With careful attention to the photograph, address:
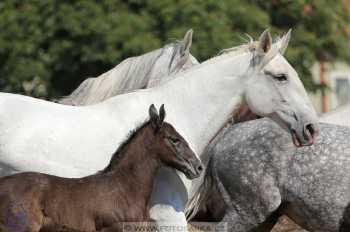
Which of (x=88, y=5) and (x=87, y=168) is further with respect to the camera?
(x=88, y=5)

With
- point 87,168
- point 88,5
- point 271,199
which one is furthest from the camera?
point 88,5

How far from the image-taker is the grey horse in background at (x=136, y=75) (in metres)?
6.48

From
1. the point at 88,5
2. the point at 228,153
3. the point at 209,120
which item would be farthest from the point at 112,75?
the point at 88,5

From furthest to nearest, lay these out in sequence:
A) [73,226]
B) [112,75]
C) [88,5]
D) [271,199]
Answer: [88,5] < [271,199] < [112,75] < [73,226]

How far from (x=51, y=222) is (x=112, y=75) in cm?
151

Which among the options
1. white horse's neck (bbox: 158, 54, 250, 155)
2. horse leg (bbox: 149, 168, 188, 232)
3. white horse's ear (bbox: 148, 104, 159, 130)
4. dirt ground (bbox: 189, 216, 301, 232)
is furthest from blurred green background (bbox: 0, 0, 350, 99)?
white horse's ear (bbox: 148, 104, 159, 130)

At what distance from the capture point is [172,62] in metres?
6.67

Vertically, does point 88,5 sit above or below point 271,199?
below

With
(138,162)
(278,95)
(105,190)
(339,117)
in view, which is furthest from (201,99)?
(339,117)

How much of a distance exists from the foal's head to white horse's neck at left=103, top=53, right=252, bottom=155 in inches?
10.8

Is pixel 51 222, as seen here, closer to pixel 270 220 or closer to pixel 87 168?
pixel 87 168

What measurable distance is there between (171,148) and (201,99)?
472 millimetres

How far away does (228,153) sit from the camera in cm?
766

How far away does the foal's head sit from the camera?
541 cm
